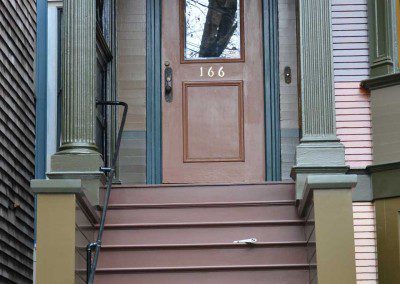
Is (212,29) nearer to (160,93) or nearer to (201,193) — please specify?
(160,93)

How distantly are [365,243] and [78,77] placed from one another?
9.80ft

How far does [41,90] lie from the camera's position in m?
9.93

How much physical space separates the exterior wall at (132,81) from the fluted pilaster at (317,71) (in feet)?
6.39

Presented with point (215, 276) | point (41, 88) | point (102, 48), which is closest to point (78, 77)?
point (102, 48)

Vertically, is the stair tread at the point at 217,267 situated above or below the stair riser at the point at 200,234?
below

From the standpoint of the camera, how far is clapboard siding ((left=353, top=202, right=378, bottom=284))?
30.0ft

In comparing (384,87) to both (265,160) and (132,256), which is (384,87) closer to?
(265,160)

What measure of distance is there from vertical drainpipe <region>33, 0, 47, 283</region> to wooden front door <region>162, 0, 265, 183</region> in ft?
3.84

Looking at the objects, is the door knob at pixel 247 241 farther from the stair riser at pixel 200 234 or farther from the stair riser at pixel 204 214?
the stair riser at pixel 204 214

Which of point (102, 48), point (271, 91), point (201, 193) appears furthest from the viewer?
point (271, 91)

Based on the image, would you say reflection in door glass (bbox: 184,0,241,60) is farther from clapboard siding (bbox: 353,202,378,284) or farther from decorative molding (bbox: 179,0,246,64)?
clapboard siding (bbox: 353,202,378,284)

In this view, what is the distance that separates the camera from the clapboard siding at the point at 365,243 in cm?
916

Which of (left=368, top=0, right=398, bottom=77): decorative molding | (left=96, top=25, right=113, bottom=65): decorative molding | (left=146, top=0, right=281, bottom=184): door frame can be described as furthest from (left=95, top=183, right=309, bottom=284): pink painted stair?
(left=368, top=0, right=398, bottom=77): decorative molding

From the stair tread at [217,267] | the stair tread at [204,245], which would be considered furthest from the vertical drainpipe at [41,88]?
the stair tread at [217,267]
